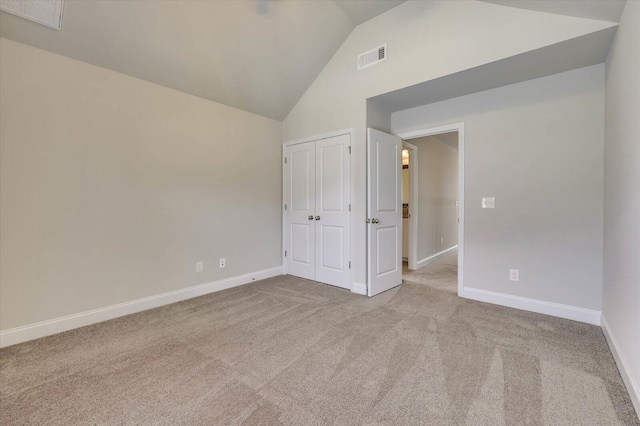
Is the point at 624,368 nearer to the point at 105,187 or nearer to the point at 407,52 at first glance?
the point at 407,52

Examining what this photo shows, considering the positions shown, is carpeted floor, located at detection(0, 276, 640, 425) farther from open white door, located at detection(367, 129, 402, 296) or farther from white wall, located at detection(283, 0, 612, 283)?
white wall, located at detection(283, 0, 612, 283)

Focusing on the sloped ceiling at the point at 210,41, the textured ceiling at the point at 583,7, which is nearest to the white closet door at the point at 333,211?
Answer: the sloped ceiling at the point at 210,41

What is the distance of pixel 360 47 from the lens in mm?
3371

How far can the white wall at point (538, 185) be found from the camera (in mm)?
2496

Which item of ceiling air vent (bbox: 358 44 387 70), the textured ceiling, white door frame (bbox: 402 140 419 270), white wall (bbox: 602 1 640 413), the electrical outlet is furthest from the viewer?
white door frame (bbox: 402 140 419 270)

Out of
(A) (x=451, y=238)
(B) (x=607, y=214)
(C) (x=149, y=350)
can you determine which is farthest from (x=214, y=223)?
(A) (x=451, y=238)

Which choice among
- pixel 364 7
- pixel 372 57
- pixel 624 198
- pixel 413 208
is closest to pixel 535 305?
pixel 624 198

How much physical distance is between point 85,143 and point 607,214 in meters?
4.77

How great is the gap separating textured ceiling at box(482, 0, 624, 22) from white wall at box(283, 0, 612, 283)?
53 millimetres

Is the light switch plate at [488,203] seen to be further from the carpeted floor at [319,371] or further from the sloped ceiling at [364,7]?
the sloped ceiling at [364,7]

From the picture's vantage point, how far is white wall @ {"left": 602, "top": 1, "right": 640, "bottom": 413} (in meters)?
1.53

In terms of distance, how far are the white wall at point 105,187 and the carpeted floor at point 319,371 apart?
0.43m

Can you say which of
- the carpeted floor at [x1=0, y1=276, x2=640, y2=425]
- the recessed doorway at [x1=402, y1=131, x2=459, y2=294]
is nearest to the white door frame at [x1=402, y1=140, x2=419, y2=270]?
the recessed doorway at [x1=402, y1=131, x2=459, y2=294]

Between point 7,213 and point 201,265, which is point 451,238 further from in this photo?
point 7,213
